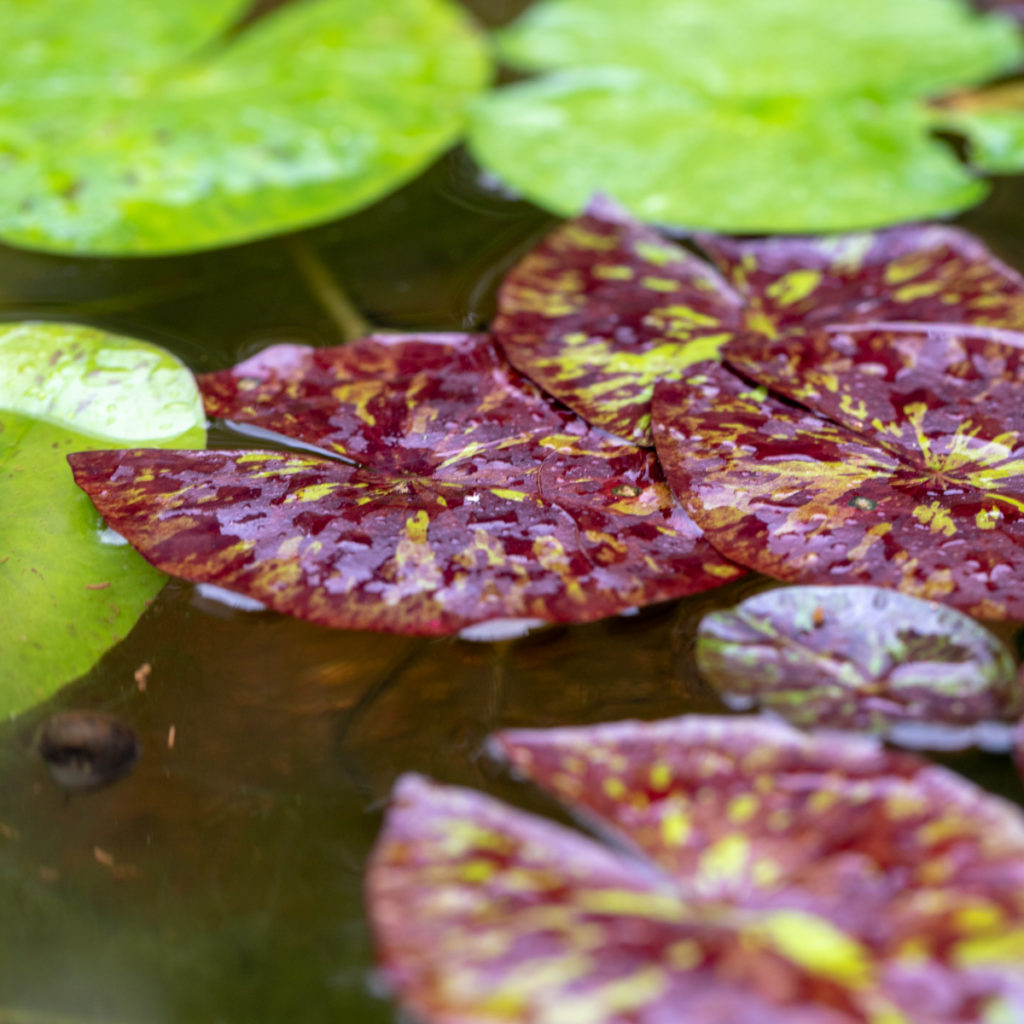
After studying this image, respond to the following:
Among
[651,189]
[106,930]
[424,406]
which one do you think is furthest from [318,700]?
[651,189]

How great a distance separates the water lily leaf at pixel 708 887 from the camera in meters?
0.48

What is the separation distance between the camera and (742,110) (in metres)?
1.46

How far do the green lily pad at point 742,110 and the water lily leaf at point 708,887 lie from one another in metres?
0.90

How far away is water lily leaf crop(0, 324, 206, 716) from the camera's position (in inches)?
31.2

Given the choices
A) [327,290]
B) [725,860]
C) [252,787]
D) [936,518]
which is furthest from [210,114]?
[725,860]

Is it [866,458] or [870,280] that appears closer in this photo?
[866,458]

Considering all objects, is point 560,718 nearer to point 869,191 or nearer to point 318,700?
point 318,700

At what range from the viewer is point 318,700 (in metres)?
0.76

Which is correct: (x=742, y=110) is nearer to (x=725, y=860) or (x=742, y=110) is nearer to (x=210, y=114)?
(x=210, y=114)

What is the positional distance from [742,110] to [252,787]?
1.31 metres

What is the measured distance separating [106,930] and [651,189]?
1.18 metres

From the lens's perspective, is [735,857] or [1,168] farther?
[1,168]

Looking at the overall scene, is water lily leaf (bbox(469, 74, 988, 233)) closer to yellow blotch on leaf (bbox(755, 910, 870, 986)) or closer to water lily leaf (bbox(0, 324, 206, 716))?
water lily leaf (bbox(0, 324, 206, 716))

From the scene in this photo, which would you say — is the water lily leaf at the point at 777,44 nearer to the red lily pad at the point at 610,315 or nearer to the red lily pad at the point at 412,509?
Answer: the red lily pad at the point at 610,315
